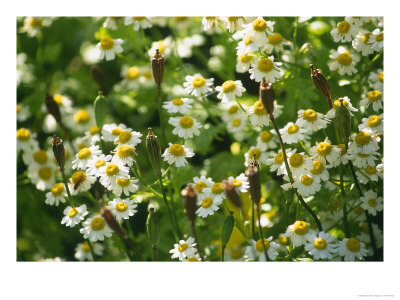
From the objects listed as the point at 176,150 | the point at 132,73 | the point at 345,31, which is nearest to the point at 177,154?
the point at 176,150

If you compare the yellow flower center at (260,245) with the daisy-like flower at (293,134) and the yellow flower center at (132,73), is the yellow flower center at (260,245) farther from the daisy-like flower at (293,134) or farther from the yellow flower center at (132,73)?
the yellow flower center at (132,73)

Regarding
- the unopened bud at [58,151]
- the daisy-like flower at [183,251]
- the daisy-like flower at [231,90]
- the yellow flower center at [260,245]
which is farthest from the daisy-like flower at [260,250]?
the unopened bud at [58,151]

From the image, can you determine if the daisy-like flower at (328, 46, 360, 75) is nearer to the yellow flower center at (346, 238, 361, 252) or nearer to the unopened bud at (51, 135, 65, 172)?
the yellow flower center at (346, 238, 361, 252)

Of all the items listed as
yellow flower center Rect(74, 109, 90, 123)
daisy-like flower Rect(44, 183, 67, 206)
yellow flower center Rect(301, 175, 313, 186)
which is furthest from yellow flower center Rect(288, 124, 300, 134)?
yellow flower center Rect(74, 109, 90, 123)
